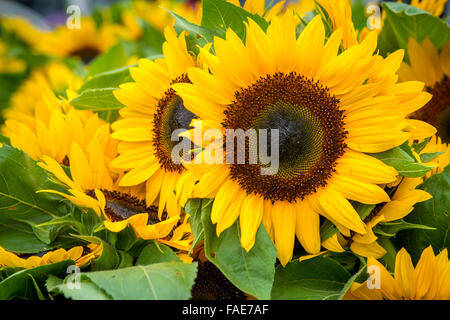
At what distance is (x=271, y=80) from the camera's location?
512mm

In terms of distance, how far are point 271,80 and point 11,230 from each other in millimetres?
294

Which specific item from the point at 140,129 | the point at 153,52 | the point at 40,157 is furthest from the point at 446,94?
the point at 153,52

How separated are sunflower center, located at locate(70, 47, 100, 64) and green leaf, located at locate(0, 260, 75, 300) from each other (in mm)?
902

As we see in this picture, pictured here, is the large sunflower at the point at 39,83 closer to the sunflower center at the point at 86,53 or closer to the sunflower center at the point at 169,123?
the sunflower center at the point at 86,53

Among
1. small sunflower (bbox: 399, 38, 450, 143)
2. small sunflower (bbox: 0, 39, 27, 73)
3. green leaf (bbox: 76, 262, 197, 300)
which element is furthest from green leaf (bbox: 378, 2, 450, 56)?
small sunflower (bbox: 0, 39, 27, 73)

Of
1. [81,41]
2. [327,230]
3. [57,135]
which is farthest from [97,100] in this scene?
[81,41]

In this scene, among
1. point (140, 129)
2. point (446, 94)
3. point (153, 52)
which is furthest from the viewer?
point (153, 52)

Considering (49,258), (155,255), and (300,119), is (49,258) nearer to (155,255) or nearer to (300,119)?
(155,255)

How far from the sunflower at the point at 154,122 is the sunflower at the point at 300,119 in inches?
2.5

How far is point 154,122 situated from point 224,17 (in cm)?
12

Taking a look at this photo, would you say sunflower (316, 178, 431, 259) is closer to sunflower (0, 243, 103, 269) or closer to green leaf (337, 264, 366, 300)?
green leaf (337, 264, 366, 300)

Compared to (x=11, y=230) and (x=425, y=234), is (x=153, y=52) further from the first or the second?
(x=425, y=234)

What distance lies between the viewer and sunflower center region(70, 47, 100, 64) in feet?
4.40

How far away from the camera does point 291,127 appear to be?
0.52 m
